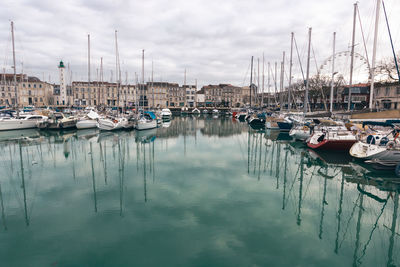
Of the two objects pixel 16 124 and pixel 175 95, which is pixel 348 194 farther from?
pixel 175 95

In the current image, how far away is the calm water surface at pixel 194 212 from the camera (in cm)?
688

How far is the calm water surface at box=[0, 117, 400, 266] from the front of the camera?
688 cm

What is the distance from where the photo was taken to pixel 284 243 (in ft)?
24.4

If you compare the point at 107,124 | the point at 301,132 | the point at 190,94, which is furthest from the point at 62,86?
the point at 301,132

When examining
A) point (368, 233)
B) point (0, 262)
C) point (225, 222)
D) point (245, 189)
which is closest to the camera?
point (0, 262)

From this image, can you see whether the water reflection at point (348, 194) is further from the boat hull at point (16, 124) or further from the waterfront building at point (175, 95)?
the waterfront building at point (175, 95)

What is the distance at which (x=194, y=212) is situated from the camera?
30.7 ft

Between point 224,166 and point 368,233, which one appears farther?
point 224,166

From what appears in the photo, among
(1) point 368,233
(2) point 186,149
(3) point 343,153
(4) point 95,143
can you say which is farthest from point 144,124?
(1) point 368,233

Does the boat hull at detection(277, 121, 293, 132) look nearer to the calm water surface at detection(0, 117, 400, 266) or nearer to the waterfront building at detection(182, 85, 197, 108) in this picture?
the calm water surface at detection(0, 117, 400, 266)

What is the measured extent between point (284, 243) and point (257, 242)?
2.64 ft

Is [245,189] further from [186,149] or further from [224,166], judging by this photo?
[186,149]

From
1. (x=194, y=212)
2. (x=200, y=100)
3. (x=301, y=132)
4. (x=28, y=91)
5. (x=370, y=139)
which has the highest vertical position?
(x=28, y=91)

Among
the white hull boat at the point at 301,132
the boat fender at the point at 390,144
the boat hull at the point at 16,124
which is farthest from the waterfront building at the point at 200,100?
the boat fender at the point at 390,144
